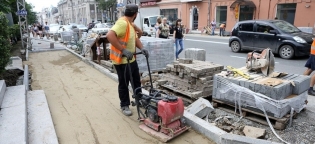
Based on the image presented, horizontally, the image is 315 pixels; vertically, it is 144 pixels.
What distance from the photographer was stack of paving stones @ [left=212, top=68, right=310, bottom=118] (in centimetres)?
377

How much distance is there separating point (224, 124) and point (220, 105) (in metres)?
0.77

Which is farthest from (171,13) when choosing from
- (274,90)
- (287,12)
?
(274,90)

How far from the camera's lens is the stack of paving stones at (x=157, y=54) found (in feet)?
23.0

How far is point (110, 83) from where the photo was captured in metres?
6.28

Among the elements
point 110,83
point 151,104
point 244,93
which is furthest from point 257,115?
point 110,83

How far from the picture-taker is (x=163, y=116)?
3.16m

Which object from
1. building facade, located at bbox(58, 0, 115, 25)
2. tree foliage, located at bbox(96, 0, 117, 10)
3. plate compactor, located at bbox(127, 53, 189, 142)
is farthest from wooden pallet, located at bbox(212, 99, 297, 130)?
building facade, located at bbox(58, 0, 115, 25)

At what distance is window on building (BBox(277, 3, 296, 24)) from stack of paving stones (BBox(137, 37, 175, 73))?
1590 cm

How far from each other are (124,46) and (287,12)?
1945 cm

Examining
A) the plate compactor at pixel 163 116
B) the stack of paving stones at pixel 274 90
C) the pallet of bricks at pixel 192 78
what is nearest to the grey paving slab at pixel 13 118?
the plate compactor at pixel 163 116

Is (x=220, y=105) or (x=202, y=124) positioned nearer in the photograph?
(x=202, y=124)

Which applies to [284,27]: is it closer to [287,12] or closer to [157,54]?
[157,54]

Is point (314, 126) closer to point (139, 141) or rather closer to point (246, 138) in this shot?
point (246, 138)

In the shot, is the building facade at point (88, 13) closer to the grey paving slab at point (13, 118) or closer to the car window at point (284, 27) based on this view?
the car window at point (284, 27)
